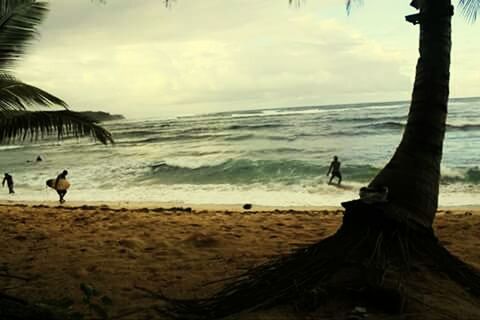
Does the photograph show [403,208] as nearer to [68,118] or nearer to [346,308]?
[346,308]

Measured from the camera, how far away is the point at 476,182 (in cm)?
1439

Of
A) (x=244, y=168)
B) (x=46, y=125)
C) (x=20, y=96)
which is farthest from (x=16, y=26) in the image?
(x=244, y=168)

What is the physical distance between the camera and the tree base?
339 cm

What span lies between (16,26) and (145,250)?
310cm

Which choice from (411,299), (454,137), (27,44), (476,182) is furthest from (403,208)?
(454,137)

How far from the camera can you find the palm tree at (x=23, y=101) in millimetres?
5516

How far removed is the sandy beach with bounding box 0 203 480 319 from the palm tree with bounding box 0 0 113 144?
1340 mm

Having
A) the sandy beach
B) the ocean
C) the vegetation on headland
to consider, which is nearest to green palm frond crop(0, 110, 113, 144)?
the ocean

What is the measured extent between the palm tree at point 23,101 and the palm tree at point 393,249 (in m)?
2.82

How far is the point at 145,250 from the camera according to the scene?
17.6 ft

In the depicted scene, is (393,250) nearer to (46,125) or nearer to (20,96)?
(46,125)

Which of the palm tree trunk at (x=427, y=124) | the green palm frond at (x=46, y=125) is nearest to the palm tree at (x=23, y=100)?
the green palm frond at (x=46, y=125)

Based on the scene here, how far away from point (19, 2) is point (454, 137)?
23.3 meters

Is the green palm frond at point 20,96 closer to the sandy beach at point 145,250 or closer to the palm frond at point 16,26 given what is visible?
the palm frond at point 16,26
